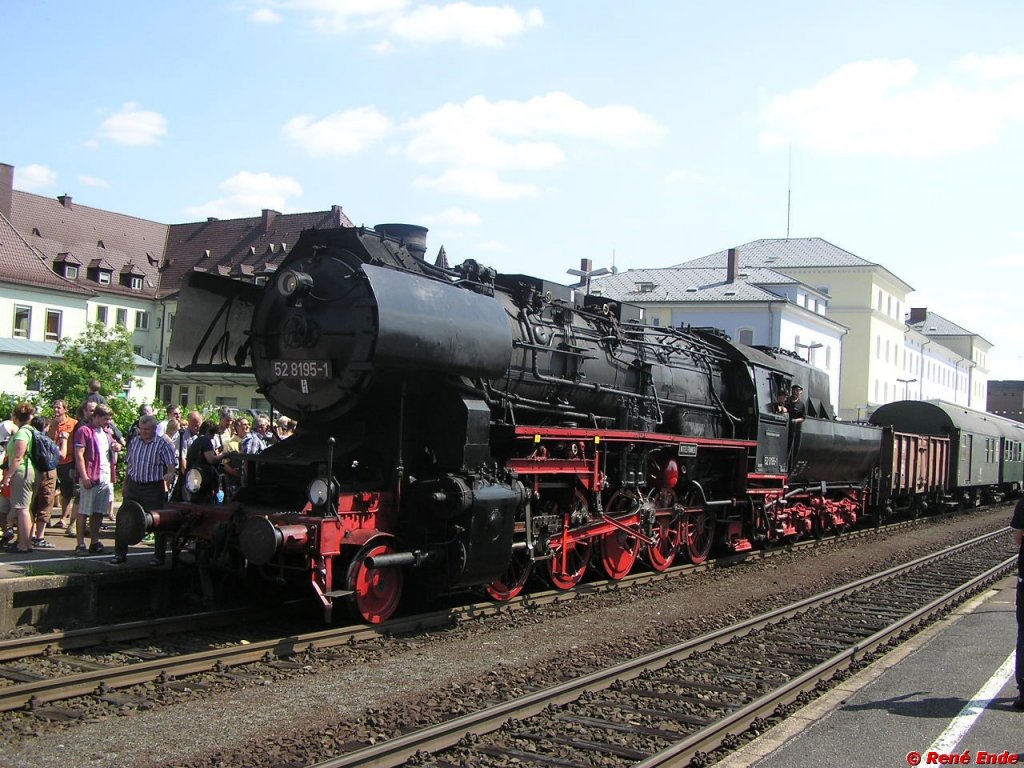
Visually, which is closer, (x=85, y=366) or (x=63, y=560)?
(x=63, y=560)

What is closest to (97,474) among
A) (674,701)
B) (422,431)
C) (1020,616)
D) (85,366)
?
(422,431)

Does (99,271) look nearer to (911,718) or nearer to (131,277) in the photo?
(131,277)

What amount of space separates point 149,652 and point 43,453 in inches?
161

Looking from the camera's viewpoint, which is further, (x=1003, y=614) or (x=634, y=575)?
(x=634, y=575)

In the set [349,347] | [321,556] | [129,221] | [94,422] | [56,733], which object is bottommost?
[56,733]

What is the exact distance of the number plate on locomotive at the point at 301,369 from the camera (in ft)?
28.2

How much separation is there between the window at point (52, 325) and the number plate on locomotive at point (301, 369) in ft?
137

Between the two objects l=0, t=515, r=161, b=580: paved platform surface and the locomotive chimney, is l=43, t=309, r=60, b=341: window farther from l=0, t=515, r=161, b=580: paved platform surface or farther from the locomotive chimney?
the locomotive chimney

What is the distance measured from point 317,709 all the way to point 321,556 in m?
1.78

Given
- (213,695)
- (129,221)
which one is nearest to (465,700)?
(213,695)

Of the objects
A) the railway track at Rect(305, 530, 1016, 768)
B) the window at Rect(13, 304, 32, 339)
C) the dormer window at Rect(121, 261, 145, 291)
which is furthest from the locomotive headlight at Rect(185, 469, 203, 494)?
the dormer window at Rect(121, 261, 145, 291)

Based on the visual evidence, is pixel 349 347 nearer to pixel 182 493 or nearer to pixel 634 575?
pixel 182 493

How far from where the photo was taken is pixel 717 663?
7941mm

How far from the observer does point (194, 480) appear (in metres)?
9.32
